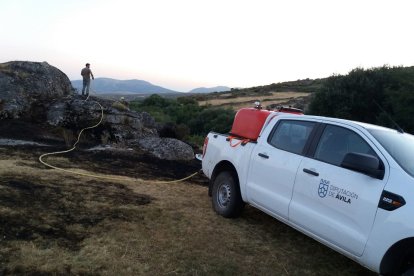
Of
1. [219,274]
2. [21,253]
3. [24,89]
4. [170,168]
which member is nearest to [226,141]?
[219,274]

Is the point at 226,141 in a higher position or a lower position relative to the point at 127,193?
higher

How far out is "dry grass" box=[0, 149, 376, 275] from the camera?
4617mm

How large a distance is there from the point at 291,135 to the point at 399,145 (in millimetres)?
1433

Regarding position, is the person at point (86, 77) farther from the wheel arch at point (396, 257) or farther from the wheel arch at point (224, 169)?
the wheel arch at point (396, 257)

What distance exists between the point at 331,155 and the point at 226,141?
2211 mm

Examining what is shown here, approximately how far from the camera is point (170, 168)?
10953 mm

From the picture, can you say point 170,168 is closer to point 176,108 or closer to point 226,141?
point 226,141

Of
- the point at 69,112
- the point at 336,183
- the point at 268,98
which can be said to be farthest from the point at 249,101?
the point at 336,183

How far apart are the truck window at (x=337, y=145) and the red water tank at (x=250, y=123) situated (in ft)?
4.34

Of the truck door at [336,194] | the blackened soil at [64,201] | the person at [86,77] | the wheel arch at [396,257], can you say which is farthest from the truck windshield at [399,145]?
the person at [86,77]

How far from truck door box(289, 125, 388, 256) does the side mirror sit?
0.06m

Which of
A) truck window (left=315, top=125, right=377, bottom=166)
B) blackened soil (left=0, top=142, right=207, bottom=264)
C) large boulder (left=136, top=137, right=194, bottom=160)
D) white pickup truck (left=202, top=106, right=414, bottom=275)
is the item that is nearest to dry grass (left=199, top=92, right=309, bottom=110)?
large boulder (left=136, top=137, right=194, bottom=160)

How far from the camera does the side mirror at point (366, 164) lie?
4.11 metres

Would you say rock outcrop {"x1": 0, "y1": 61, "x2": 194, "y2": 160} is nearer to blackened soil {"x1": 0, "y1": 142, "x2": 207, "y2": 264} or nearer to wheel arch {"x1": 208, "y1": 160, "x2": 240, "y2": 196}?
blackened soil {"x1": 0, "y1": 142, "x2": 207, "y2": 264}
